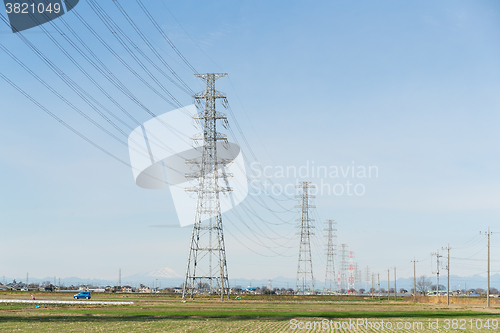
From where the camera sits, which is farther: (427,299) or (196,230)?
(427,299)

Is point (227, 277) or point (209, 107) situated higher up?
point (209, 107)

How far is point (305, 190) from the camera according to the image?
452 ft

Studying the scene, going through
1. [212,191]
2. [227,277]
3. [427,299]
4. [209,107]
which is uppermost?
[209,107]

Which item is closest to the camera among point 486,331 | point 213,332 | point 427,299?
point 213,332

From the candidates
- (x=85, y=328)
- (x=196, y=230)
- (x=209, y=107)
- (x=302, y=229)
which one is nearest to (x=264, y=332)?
(x=85, y=328)

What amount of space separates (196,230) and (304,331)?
46.8 meters

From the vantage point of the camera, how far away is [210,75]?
Result: 88.9 meters

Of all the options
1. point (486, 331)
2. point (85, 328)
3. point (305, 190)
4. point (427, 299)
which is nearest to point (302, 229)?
point (305, 190)

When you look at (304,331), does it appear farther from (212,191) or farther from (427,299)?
(427,299)

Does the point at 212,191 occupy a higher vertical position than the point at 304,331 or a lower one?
higher

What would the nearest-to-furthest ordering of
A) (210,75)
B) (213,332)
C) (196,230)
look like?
(213,332), (196,230), (210,75)

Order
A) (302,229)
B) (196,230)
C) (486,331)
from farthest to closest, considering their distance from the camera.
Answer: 1. (302,229)
2. (196,230)
3. (486,331)

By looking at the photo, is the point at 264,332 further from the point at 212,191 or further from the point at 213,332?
the point at 212,191

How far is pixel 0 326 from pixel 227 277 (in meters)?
51.3
